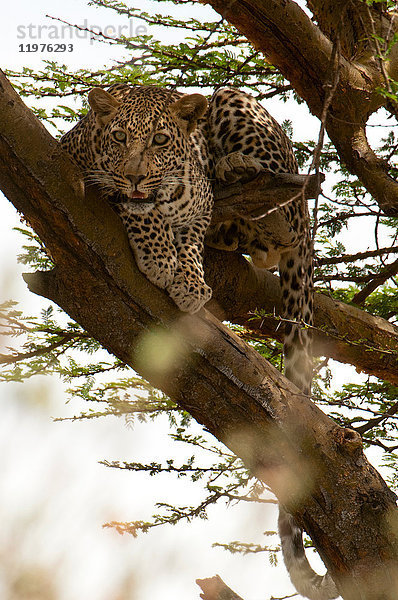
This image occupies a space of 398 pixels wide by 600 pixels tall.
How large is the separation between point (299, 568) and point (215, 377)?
174cm

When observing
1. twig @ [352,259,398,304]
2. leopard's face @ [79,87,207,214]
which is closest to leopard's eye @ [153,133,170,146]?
leopard's face @ [79,87,207,214]

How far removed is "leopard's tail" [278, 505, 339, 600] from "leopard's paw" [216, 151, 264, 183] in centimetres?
250

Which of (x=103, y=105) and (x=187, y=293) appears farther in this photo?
(x=103, y=105)

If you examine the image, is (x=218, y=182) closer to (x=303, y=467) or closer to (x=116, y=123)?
(x=116, y=123)

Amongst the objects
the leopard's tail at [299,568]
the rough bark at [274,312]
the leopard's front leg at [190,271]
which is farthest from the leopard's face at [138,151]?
the leopard's tail at [299,568]

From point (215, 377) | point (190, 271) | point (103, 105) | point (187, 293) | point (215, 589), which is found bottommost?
point (215, 589)

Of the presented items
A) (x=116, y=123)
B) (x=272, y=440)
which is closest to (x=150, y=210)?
(x=116, y=123)

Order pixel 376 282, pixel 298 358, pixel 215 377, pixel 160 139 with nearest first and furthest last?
pixel 215 377 → pixel 160 139 → pixel 298 358 → pixel 376 282

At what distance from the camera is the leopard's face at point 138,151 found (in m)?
4.58

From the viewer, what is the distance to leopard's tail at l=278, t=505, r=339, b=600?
16.0 feet

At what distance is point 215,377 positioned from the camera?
4.22m

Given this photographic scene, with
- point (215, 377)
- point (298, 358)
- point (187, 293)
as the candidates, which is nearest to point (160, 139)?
point (187, 293)

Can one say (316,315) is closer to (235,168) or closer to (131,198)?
(235,168)

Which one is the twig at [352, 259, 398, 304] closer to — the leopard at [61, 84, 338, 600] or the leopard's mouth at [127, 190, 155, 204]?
the leopard at [61, 84, 338, 600]
